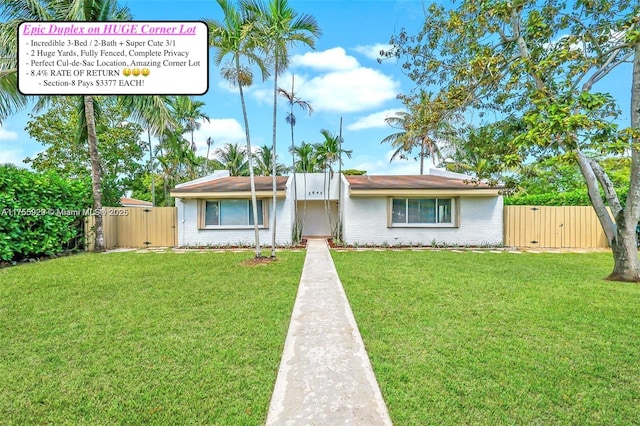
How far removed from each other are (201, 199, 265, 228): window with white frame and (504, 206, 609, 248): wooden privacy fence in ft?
35.3

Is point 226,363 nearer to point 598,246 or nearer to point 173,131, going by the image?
point 173,131

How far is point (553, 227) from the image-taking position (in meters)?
12.9

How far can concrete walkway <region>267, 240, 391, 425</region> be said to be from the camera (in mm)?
2438

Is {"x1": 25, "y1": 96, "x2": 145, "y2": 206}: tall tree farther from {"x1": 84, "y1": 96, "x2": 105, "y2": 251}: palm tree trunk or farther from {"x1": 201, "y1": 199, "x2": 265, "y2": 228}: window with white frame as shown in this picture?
{"x1": 201, "y1": 199, "x2": 265, "y2": 228}: window with white frame

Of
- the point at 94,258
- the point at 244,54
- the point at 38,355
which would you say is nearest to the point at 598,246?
the point at 244,54

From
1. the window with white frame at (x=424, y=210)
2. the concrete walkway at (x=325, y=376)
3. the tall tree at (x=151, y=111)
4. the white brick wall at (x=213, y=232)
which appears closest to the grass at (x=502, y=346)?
the concrete walkway at (x=325, y=376)

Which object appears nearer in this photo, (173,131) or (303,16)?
(303,16)

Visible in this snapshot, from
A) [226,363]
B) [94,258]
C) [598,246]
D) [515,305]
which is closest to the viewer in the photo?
[226,363]

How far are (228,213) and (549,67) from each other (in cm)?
1123

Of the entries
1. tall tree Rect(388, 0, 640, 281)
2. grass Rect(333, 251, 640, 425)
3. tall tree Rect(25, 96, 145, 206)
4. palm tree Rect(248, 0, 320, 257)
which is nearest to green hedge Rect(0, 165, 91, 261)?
palm tree Rect(248, 0, 320, 257)

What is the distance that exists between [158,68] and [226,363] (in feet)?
15.9

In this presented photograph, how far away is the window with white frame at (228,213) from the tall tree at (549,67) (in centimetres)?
815

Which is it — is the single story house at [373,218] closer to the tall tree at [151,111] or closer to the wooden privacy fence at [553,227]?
the wooden privacy fence at [553,227]

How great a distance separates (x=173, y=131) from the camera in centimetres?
1197
